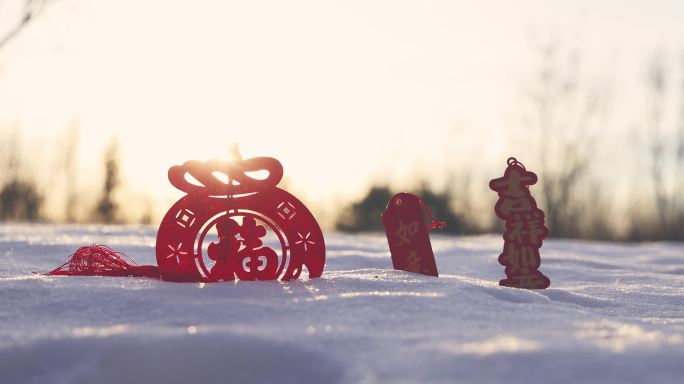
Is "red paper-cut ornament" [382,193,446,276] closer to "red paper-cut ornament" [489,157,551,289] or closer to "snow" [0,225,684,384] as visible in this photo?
"snow" [0,225,684,384]

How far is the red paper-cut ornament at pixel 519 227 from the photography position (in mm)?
3549

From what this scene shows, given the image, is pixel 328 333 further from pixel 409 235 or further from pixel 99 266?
pixel 99 266

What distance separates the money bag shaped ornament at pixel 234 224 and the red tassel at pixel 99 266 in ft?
0.62

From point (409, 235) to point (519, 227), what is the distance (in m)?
0.54

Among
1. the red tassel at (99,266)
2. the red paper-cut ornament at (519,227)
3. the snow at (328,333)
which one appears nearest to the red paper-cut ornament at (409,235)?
the snow at (328,333)

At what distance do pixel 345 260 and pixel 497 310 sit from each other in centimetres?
223

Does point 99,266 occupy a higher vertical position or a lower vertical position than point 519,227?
lower

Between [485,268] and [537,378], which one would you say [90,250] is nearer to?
[537,378]

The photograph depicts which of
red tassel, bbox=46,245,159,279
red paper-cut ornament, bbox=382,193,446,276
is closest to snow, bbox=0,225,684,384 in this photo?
red paper-cut ornament, bbox=382,193,446,276

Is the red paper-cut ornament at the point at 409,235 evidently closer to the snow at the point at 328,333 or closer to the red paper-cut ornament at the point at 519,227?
the snow at the point at 328,333

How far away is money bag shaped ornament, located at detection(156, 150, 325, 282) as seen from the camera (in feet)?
11.0

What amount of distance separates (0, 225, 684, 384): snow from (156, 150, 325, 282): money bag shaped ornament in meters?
0.14

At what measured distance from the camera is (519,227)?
3545 millimetres

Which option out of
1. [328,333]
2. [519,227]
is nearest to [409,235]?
[519,227]
